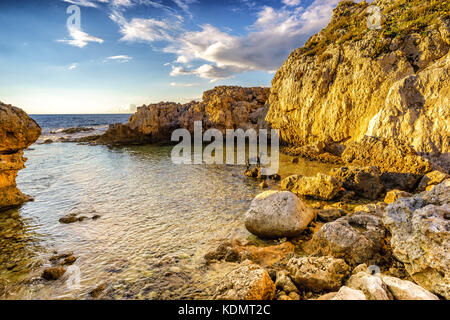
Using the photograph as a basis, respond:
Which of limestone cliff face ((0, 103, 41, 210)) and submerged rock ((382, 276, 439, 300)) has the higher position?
limestone cliff face ((0, 103, 41, 210))

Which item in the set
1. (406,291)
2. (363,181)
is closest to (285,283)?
(406,291)

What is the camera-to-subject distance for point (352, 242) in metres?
6.18

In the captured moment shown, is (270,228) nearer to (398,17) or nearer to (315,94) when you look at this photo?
(315,94)

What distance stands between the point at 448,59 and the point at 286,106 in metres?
15.9

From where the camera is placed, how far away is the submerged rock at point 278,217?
26.8 ft

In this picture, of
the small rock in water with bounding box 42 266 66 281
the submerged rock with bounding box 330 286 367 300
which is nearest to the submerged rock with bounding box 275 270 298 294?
the submerged rock with bounding box 330 286 367 300

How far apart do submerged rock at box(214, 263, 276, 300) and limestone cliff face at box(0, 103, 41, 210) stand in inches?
512

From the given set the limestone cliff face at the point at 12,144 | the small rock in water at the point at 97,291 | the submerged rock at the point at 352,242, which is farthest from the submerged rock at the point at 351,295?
the limestone cliff face at the point at 12,144

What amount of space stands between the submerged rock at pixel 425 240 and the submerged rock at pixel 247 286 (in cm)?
315

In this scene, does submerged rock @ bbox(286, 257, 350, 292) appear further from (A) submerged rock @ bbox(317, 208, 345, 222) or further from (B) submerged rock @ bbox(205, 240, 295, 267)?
(A) submerged rock @ bbox(317, 208, 345, 222)

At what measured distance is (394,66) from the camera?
20250 millimetres

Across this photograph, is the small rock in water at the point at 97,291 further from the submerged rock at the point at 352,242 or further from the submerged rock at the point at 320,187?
the submerged rock at the point at 320,187

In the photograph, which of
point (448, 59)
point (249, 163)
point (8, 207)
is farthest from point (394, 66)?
point (8, 207)

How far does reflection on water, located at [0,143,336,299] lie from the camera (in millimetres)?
6219
